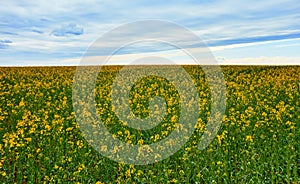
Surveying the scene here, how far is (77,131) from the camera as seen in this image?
33.9 feet

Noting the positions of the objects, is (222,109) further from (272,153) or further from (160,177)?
(160,177)

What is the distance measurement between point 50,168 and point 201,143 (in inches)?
141

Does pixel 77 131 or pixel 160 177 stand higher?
pixel 77 131

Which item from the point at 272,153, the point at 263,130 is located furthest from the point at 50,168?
the point at 263,130

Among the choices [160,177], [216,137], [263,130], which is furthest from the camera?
[263,130]

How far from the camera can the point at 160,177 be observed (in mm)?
7340

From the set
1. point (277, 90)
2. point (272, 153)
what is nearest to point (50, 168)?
point (272, 153)

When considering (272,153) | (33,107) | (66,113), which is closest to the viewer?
(272,153)

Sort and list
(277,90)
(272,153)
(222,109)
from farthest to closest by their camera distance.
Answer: (277,90)
(222,109)
(272,153)

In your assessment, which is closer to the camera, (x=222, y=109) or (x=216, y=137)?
(x=216, y=137)

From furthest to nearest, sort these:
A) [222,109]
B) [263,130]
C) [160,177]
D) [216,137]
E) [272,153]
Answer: [222,109], [263,130], [216,137], [272,153], [160,177]

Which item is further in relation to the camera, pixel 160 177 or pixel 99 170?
pixel 99 170

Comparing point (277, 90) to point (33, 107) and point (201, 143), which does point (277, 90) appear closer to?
point (201, 143)

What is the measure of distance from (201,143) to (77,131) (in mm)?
3501
